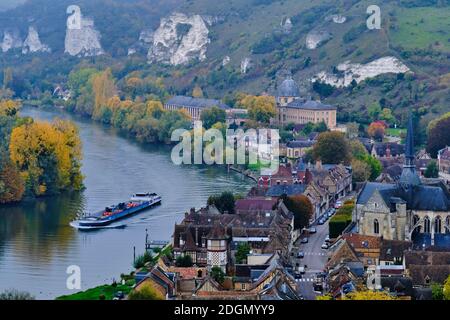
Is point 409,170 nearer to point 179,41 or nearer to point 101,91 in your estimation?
point 101,91

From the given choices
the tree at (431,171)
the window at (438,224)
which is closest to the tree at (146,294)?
the window at (438,224)

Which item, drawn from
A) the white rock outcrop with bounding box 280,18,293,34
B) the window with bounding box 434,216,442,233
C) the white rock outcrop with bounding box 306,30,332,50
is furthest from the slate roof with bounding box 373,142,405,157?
the white rock outcrop with bounding box 280,18,293,34

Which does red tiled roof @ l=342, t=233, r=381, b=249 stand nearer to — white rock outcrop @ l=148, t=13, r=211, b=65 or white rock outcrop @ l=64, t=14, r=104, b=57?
white rock outcrop @ l=148, t=13, r=211, b=65

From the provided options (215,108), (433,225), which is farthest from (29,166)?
(215,108)

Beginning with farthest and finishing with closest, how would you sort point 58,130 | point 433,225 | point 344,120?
point 344,120 → point 58,130 → point 433,225

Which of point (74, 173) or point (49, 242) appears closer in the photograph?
point (49, 242)

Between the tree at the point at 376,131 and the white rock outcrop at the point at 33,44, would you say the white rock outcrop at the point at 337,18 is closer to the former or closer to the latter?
the tree at the point at 376,131
